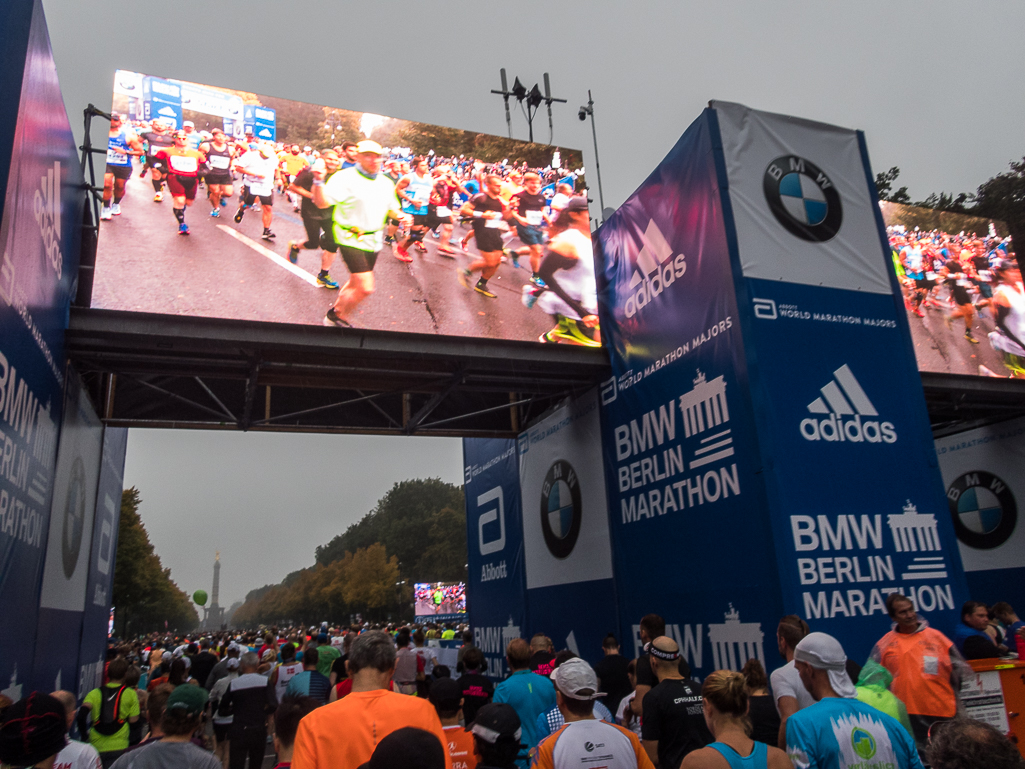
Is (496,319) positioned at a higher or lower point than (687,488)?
higher

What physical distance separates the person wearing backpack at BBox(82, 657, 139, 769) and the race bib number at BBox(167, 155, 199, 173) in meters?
6.23

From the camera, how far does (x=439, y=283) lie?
1022cm

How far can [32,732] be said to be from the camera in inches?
117

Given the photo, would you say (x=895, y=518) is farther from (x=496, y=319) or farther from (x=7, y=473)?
(x=7, y=473)

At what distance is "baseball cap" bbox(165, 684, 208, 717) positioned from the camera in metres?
3.23

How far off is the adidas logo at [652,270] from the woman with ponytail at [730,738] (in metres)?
6.34

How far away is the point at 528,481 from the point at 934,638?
8427mm

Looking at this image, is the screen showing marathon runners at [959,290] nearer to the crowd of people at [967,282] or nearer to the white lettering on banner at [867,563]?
the crowd of people at [967,282]

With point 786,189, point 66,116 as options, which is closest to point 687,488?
point 786,189

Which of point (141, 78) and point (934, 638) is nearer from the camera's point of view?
point (934, 638)

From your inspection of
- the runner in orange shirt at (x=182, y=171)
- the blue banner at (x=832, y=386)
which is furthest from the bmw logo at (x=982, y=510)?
the runner in orange shirt at (x=182, y=171)

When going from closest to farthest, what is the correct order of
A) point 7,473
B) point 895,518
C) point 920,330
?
1. point 7,473
2. point 895,518
3. point 920,330

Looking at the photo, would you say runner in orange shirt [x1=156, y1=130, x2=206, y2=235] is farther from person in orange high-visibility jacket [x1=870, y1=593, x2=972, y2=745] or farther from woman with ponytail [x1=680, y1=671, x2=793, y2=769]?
person in orange high-visibility jacket [x1=870, y1=593, x2=972, y2=745]

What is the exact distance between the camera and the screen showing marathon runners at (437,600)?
36.3m
